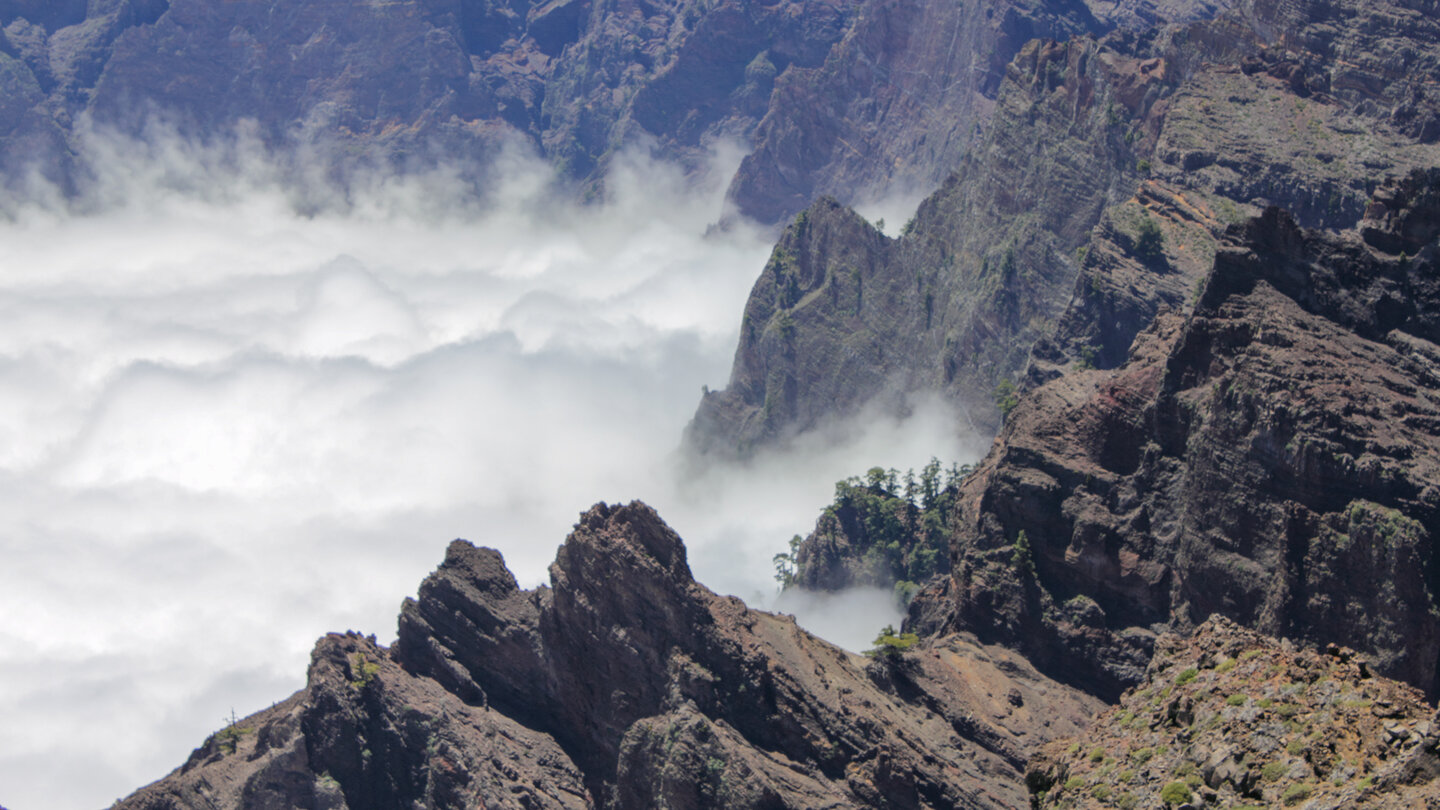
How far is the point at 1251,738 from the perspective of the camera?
5503 centimetres

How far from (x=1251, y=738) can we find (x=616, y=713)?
8249cm

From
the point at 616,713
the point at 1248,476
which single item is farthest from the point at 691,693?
the point at 1248,476

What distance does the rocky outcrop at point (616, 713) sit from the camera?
12331cm

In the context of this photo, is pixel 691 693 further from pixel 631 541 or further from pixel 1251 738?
pixel 1251 738

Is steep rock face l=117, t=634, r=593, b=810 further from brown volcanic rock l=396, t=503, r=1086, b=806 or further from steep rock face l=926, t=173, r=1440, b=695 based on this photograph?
steep rock face l=926, t=173, r=1440, b=695

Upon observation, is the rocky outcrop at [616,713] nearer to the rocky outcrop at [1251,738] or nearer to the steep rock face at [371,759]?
the steep rock face at [371,759]

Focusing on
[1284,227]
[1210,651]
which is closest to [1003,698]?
[1284,227]

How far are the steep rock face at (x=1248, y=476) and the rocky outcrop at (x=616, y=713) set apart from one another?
38.0ft

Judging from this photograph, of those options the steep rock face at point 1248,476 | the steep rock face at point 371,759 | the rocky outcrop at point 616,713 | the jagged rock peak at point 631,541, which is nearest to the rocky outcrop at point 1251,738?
the rocky outcrop at point 616,713

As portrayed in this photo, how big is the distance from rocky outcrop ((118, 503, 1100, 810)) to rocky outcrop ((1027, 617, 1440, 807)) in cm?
5742

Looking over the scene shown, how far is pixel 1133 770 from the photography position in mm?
58969

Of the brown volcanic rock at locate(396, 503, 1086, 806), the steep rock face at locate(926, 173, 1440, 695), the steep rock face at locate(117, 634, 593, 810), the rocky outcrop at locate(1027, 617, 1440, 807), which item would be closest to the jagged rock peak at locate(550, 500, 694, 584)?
the brown volcanic rock at locate(396, 503, 1086, 806)

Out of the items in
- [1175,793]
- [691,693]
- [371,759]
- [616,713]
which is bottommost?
[1175,793]

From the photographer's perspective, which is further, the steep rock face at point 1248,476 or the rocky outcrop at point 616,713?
the steep rock face at point 1248,476
